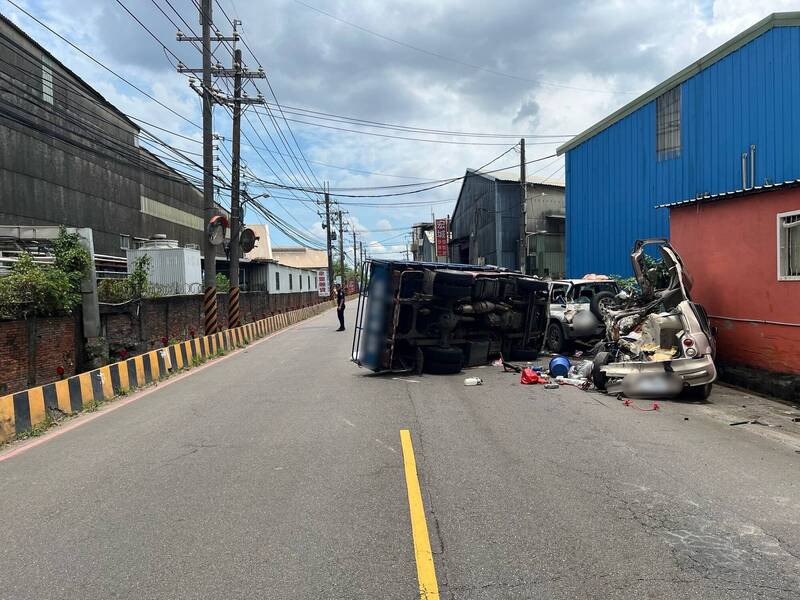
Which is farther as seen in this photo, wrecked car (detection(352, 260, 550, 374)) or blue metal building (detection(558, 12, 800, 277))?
blue metal building (detection(558, 12, 800, 277))

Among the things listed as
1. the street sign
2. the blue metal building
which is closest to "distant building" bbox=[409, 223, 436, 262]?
the street sign

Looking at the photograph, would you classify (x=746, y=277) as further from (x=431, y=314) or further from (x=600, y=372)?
(x=431, y=314)

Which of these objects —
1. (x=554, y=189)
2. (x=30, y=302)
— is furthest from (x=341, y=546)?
(x=554, y=189)

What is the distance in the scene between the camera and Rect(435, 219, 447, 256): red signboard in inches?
2223

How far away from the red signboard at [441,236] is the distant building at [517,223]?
14.5 metres

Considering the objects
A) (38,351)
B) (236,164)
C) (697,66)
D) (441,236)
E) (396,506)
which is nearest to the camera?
(396,506)

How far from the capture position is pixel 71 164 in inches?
1387

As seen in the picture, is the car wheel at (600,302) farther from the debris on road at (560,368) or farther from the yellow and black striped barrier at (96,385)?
the yellow and black striped barrier at (96,385)

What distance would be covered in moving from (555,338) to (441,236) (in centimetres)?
4147

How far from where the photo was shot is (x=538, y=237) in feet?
111

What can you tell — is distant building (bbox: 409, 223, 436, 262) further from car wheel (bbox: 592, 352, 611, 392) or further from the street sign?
car wheel (bbox: 592, 352, 611, 392)

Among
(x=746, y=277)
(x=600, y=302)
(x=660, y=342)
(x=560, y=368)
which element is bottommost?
(x=560, y=368)

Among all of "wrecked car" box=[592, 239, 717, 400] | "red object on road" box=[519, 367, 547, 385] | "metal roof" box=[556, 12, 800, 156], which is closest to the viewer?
"wrecked car" box=[592, 239, 717, 400]

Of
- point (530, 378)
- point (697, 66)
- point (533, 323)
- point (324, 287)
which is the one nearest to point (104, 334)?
point (530, 378)
